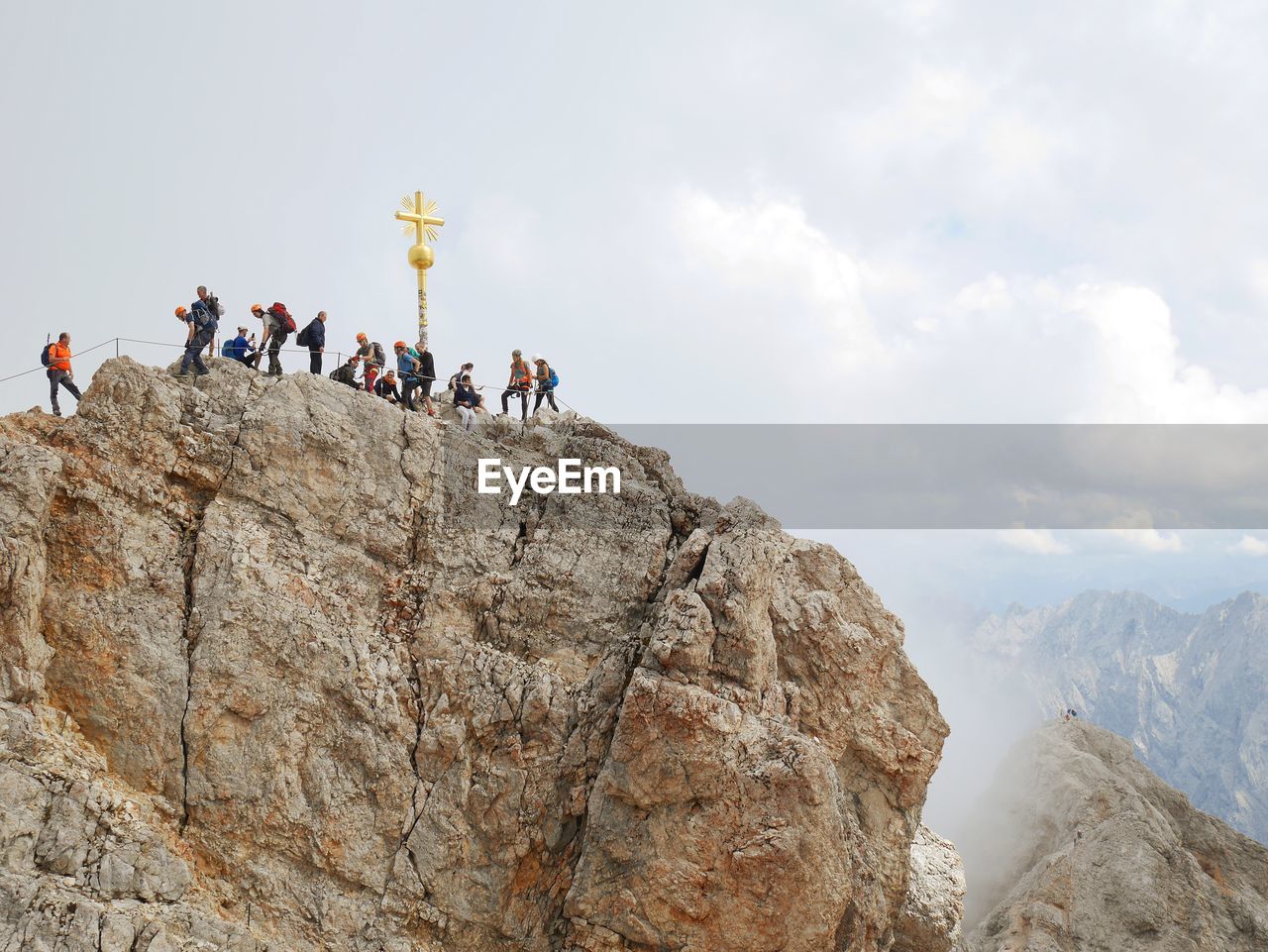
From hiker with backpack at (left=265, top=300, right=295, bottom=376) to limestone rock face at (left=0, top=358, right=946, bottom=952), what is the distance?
3.37 feet

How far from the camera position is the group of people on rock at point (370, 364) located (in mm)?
23734

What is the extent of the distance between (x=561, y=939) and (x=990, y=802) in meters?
44.5

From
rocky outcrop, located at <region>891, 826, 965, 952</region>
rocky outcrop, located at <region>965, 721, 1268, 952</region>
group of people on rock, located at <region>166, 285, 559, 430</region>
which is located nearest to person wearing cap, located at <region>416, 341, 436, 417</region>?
group of people on rock, located at <region>166, 285, 559, 430</region>

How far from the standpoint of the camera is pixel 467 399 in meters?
26.6

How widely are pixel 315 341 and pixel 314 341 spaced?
0.03m

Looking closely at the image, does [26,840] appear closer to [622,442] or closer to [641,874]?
[641,874]

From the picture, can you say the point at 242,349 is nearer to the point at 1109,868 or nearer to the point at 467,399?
the point at 467,399

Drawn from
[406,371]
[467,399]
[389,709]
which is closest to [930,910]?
[389,709]

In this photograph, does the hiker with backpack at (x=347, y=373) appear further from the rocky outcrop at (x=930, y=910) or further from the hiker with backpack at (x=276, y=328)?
the rocky outcrop at (x=930, y=910)

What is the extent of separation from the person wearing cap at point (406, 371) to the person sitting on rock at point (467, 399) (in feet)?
4.14

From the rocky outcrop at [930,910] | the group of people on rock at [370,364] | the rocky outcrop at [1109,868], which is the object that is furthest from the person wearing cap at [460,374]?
the rocky outcrop at [1109,868]

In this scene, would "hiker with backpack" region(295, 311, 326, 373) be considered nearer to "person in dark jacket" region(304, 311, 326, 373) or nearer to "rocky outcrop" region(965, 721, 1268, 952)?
"person in dark jacket" region(304, 311, 326, 373)

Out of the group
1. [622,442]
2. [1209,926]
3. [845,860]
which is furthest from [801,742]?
[1209,926]

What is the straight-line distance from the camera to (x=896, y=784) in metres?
23.0
